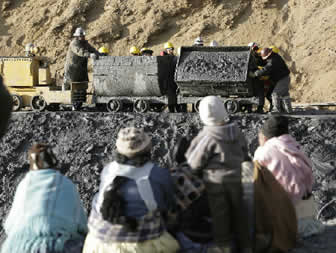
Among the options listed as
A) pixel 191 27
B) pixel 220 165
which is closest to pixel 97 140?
pixel 220 165

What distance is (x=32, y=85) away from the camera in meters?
14.5

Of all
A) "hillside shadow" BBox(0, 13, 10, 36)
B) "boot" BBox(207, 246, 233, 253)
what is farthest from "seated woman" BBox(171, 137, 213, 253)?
"hillside shadow" BBox(0, 13, 10, 36)

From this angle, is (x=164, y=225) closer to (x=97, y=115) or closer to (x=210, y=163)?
(x=210, y=163)

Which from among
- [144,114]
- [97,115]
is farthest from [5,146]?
[144,114]

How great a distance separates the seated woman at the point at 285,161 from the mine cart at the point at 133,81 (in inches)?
276

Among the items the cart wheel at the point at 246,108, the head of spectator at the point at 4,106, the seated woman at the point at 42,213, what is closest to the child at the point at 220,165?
the seated woman at the point at 42,213

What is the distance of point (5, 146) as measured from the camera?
12.3 meters

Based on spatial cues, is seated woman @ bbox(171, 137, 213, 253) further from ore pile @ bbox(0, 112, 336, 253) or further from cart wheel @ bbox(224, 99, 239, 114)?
cart wheel @ bbox(224, 99, 239, 114)

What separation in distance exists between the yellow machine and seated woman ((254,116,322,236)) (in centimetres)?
879

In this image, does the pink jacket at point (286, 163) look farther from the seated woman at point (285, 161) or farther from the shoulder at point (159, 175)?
the shoulder at point (159, 175)

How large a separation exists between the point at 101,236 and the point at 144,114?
22.8 ft

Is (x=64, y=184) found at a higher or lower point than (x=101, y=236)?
higher

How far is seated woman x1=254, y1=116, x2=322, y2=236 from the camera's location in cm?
585

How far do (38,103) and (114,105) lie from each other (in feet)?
7.83
